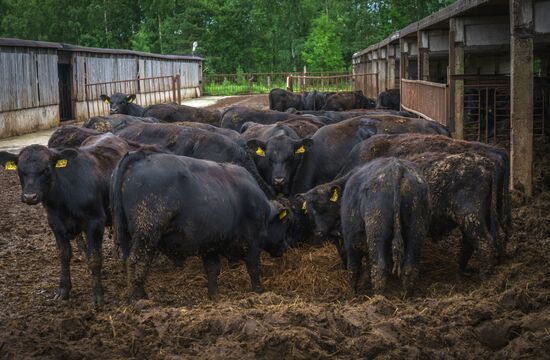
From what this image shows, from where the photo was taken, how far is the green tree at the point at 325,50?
67.9 meters

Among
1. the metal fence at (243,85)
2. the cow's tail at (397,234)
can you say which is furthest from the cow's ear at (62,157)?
the metal fence at (243,85)

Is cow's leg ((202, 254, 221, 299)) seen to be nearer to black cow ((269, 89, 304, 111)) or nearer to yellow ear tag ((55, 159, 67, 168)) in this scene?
yellow ear tag ((55, 159, 67, 168))

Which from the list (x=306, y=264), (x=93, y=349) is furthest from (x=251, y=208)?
(x=93, y=349)

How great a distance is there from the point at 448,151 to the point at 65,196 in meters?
4.16

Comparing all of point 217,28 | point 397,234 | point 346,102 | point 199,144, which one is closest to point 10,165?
point 199,144

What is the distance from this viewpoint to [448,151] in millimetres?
8258

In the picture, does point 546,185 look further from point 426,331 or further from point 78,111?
point 78,111

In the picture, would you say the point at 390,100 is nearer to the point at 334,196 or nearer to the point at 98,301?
the point at 334,196

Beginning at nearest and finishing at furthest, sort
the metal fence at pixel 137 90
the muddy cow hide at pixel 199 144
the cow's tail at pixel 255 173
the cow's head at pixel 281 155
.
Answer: the cow's tail at pixel 255 173 < the muddy cow hide at pixel 199 144 < the cow's head at pixel 281 155 < the metal fence at pixel 137 90

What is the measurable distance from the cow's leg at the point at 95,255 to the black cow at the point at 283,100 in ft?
60.5

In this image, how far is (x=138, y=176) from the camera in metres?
6.75

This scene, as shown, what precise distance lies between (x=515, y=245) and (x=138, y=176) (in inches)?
171

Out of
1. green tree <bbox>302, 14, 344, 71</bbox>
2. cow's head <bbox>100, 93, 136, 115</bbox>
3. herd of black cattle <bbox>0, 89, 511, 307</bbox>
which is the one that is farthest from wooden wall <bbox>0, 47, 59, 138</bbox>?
green tree <bbox>302, 14, 344, 71</bbox>

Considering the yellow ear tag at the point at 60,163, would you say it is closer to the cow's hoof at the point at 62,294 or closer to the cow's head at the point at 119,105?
the cow's hoof at the point at 62,294
